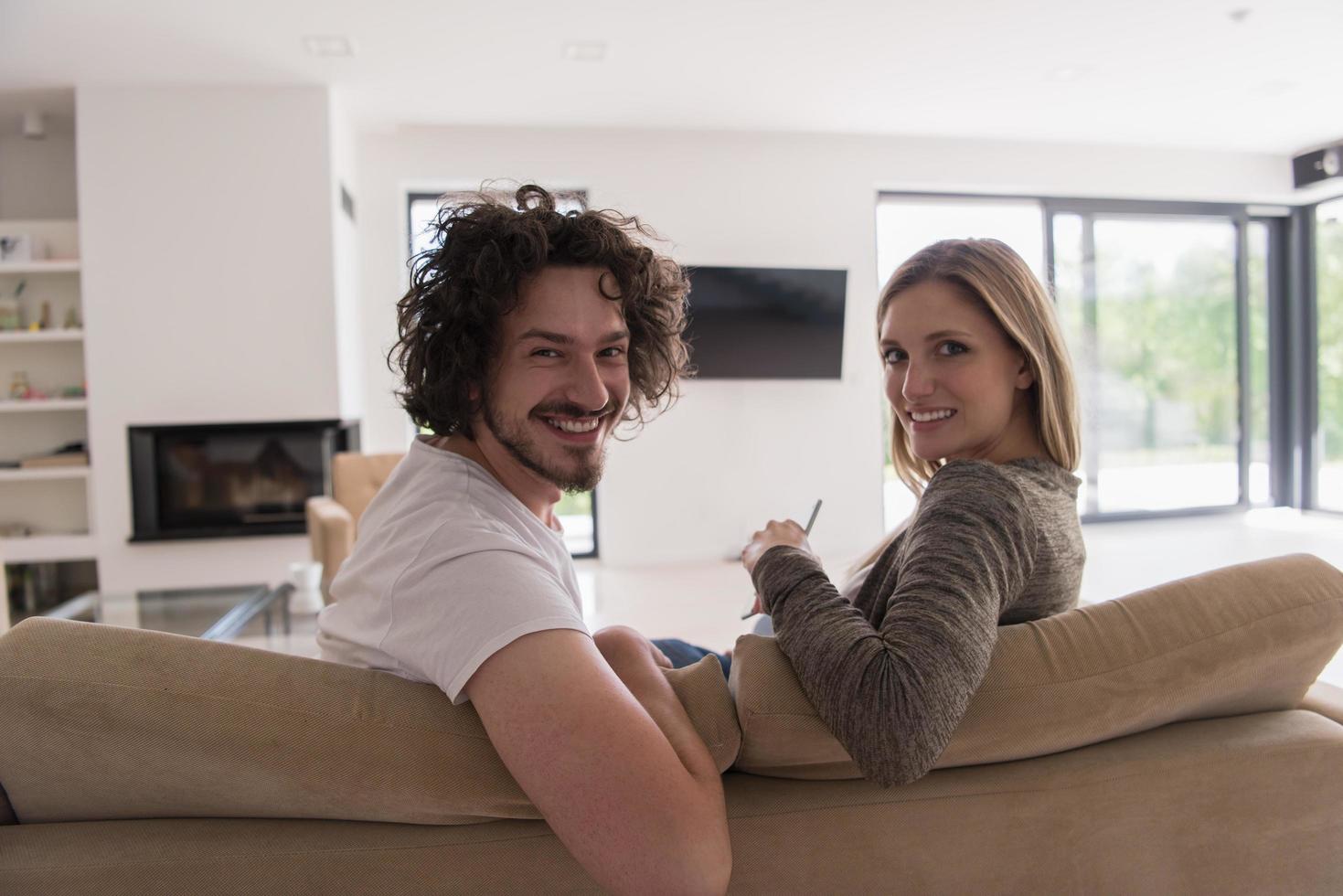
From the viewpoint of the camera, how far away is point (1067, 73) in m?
4.58

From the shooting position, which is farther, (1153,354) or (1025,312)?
(1153,354)

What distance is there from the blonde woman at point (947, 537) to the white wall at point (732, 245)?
4.10 m

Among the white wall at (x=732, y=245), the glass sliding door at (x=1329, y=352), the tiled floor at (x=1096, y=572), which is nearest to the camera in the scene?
the tiled floor at (x=1096, y=572)

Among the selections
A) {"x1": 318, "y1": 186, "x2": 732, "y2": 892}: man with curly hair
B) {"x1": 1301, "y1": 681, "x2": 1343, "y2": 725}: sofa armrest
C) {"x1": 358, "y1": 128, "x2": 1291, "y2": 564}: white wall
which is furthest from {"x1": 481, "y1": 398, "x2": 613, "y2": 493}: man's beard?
{"x1": 358, "y1": 128, "x2": 1291, "y2": 564}: white wall

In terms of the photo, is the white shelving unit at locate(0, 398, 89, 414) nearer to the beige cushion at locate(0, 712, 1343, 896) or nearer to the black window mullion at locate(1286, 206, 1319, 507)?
the beige cushion at locate(0, 712, 1343, 896)

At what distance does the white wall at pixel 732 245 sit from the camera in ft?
17.1

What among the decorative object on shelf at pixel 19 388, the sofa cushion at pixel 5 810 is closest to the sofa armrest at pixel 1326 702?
the sofa cushion at pixel 5 810

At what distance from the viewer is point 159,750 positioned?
739mm

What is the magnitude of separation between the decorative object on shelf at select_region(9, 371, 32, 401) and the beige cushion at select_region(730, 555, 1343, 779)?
5143 mm

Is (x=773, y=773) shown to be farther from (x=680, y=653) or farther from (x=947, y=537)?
(x=680, y=653)

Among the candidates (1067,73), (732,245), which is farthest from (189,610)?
(1067,73)

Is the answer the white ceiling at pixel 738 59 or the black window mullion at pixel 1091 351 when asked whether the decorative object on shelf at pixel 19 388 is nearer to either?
the white ceiling at pixel 738 59

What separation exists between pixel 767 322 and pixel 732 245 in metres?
0.56

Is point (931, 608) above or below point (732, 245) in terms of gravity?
below
